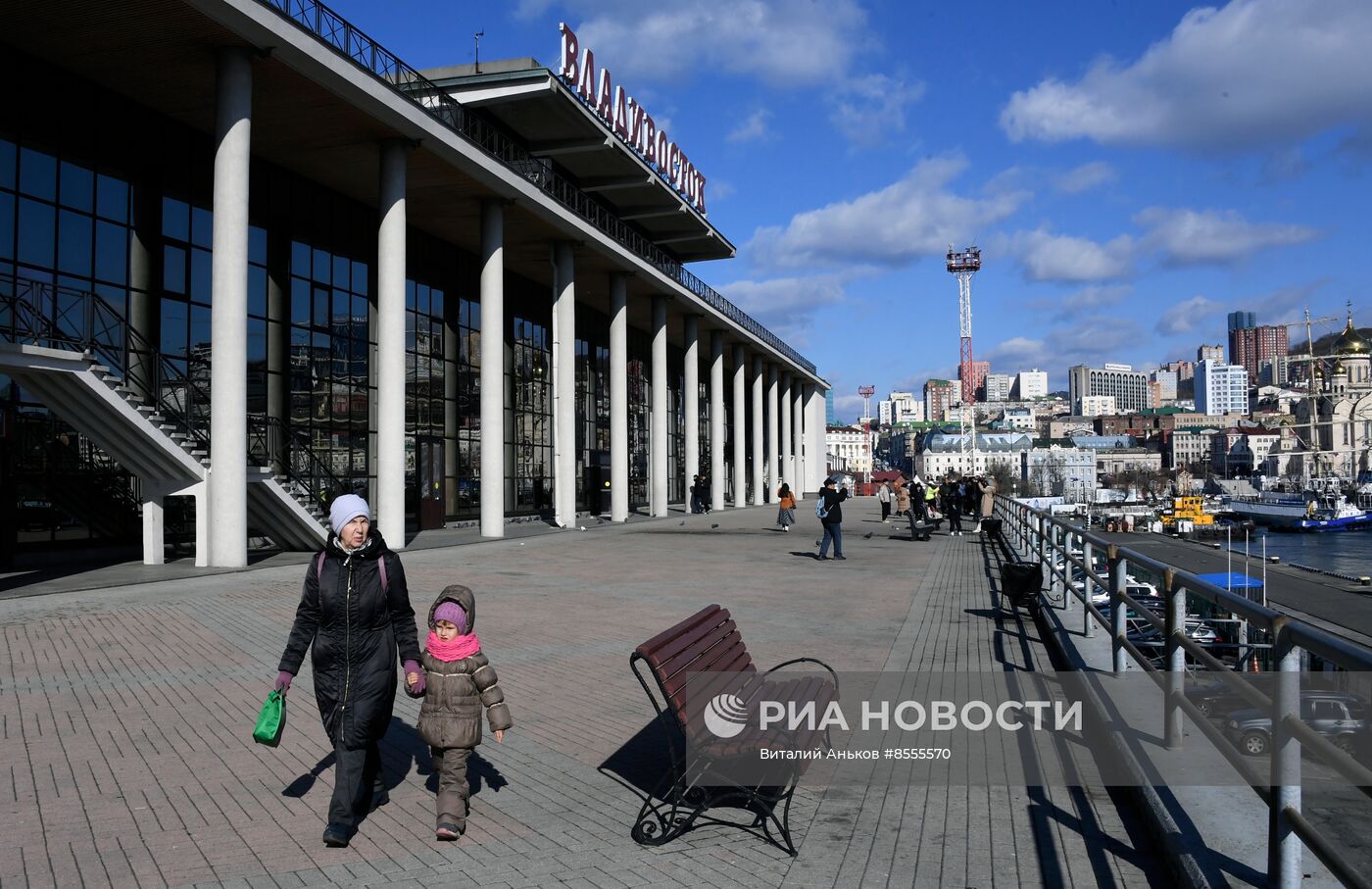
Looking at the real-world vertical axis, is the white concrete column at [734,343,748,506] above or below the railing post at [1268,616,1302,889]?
above

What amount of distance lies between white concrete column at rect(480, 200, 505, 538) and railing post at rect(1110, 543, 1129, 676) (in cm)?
2199

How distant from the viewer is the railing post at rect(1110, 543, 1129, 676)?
749cm

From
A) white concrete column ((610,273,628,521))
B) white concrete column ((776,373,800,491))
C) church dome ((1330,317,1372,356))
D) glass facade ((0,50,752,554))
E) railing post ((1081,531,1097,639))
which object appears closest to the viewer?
railing post ((1081,531,1097,639))

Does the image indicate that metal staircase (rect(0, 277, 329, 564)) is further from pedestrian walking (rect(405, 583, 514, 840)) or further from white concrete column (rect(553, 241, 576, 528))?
pedestrian walking (rect(405, 583, 514, 840))

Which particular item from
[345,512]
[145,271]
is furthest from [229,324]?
[345,512]

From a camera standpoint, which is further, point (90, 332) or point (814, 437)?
point (814, 437)

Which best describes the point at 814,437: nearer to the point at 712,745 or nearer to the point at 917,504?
the point at 917,504

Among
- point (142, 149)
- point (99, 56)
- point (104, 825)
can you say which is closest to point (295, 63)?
point (99, 56)

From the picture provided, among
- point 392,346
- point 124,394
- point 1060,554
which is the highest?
point 392,346

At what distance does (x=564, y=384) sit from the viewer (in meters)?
33.0

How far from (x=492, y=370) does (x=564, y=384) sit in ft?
17.6

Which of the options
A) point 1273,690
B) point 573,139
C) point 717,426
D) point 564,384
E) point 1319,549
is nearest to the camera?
point 1273,690

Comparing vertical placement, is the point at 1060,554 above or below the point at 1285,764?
below

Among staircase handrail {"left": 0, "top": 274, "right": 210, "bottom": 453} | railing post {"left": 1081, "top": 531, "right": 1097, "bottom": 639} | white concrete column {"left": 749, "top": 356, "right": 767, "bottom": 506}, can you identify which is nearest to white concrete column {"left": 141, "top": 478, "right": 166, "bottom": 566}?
staircase handrail {"left": 0, "top": 274, "right": 210, "bottom": 453}
